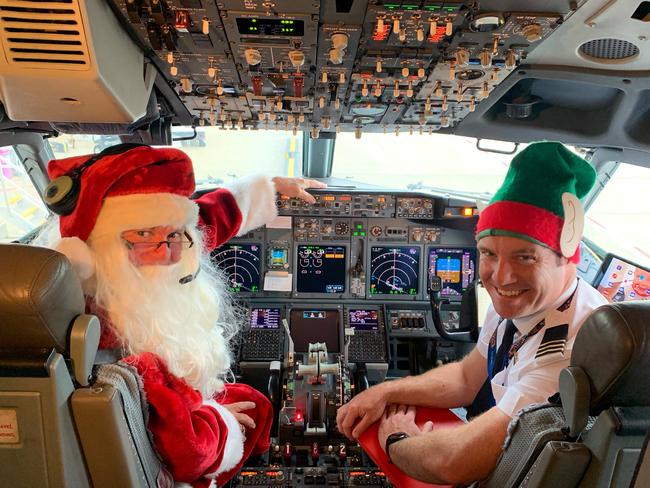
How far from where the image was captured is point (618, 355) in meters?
0.81

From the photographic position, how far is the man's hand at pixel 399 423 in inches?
67.0

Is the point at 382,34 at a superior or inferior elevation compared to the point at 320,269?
superior

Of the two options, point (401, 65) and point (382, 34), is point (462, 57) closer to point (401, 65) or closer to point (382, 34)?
point (401, 65)

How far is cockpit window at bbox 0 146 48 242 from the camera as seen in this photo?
3365 mm

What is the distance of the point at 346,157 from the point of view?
4312 mm

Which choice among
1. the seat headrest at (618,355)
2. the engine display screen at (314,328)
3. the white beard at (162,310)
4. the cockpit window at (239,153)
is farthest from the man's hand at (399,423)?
the cockpit window at (239,153)

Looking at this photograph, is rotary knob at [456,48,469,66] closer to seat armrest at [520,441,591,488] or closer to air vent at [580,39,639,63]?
air vent at [580,39,639,63]

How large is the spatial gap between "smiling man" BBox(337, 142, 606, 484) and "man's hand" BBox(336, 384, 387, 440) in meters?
0.18

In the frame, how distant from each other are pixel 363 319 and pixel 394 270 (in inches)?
16.7

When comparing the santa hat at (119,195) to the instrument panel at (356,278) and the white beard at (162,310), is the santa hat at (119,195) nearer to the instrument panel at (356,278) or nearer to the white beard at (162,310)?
the white beard at (162,310)

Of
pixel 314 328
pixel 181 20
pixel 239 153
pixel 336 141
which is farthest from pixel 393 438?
pixel 239 153

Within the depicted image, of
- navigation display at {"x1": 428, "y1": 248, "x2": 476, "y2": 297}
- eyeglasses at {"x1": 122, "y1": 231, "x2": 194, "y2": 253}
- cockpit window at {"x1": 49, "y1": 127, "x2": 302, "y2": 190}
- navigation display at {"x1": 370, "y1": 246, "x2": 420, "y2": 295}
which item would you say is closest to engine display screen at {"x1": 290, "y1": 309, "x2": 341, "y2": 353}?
navigation display at {"x1": 370, "y1": 246, "x2": 420, "y2": 295}

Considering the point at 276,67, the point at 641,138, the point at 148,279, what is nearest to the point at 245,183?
the point at 276,67

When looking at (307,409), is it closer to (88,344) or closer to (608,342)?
(88,344)
